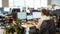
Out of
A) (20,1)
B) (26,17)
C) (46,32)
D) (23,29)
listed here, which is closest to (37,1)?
(20,1)

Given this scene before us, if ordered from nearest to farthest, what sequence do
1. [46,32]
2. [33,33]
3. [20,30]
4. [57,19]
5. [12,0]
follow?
[46,32]
[33,33]
[20,30]
[57,19]
[12,0]

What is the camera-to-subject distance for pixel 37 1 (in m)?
8.05

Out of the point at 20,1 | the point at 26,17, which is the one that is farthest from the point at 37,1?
the point at 26,17

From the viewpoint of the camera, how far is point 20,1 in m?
7.86

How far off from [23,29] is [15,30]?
0.24 meters


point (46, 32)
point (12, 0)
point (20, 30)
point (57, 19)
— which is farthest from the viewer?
point (12, 0)

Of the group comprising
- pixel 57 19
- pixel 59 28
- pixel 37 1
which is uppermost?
pixel 37 1

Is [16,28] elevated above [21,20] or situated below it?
below

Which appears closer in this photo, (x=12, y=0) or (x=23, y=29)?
(x=23, y=29)

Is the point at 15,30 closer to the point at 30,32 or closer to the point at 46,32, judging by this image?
the point at 30,32

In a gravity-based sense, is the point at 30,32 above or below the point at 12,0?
below

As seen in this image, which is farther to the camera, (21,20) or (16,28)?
(21,20)

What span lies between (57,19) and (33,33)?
1217mm

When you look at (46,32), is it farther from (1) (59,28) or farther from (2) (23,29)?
(1) (59,28)
